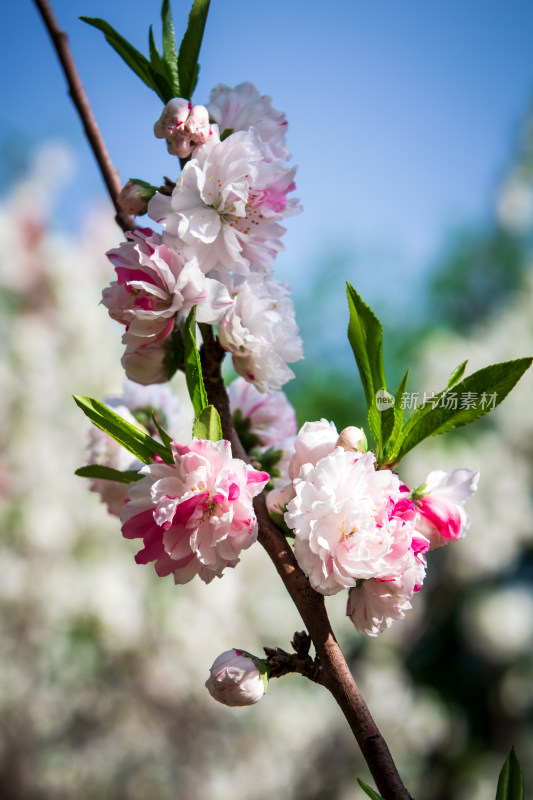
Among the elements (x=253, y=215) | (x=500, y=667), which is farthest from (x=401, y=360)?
(x=253, y=215)

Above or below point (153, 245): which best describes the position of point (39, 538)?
above

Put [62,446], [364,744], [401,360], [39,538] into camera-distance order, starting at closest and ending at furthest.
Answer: [364,744] < [39,538] < [62,446] < [401,360]

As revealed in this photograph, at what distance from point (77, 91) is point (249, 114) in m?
0.14

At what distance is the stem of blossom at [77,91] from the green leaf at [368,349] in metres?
0.18

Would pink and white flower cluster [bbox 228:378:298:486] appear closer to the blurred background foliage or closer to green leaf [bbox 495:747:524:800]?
green leaf [bbox 495:747:524:800]

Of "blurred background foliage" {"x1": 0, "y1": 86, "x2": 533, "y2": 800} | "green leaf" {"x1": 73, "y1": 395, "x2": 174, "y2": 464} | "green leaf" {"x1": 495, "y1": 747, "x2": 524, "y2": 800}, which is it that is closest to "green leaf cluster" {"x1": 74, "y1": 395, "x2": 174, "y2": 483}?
"green leaf" {"x1": 73, "y1": 395, "x2": 174, "y2": 464}

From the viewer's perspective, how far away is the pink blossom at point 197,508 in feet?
0.98

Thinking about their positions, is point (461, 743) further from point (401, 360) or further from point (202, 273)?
point (202, 273)

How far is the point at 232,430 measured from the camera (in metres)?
0.38

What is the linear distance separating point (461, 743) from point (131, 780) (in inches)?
58.8

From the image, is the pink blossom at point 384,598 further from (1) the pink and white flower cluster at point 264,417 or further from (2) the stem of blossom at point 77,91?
(2) the stem of blossom at point 77,91

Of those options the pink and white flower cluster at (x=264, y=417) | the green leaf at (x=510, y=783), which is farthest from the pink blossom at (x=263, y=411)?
the green leaf at (x=510, y=783)

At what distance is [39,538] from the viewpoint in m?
1.81

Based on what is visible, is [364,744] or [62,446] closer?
[364,744]
